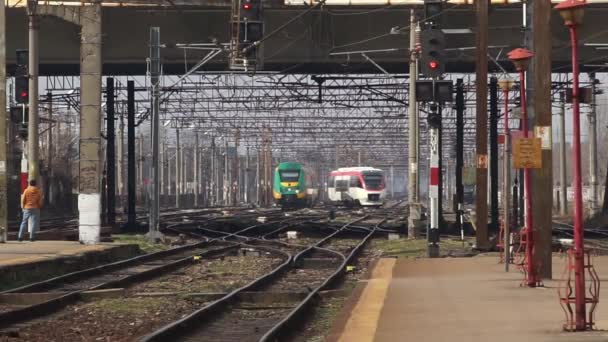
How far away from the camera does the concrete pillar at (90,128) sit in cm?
3294

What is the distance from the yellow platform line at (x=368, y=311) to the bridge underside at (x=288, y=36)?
64.1 ft

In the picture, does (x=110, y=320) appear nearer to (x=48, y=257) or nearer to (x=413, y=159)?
(x=48, y=257)

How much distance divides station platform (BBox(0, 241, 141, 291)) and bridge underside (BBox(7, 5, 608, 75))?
1085 centimetres

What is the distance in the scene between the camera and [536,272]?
1864 centimetres

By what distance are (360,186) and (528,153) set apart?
242ft

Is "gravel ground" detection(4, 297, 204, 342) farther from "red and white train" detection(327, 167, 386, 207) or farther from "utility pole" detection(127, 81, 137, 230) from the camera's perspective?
"red and white train" detection(327, 167, 386, 207)

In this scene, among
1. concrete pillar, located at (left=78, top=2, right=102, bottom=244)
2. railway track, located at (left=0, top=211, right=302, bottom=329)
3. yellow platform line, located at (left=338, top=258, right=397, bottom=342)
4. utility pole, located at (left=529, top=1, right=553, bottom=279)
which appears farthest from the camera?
concrete pillar, located at (left=78, top=2, right=102, bottom=244)

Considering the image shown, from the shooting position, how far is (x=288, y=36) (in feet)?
136

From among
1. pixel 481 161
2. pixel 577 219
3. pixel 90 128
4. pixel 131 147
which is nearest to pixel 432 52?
pixel 481 161

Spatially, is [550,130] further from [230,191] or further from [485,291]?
[230,191]

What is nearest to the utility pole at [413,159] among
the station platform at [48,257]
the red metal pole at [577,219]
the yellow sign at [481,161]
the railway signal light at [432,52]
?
Result: the yellow sign at [481,161]

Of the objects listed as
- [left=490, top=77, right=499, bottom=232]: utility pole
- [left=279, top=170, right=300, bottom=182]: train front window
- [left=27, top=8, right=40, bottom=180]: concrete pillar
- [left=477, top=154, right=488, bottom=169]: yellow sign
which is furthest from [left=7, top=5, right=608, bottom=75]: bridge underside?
[left=279, top=170, right=300, bottom=182]: train front window

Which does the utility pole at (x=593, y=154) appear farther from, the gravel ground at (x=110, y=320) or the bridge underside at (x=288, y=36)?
the gravel ground at (x=110, y=320)

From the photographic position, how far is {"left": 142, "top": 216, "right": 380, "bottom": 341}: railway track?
1444cm
